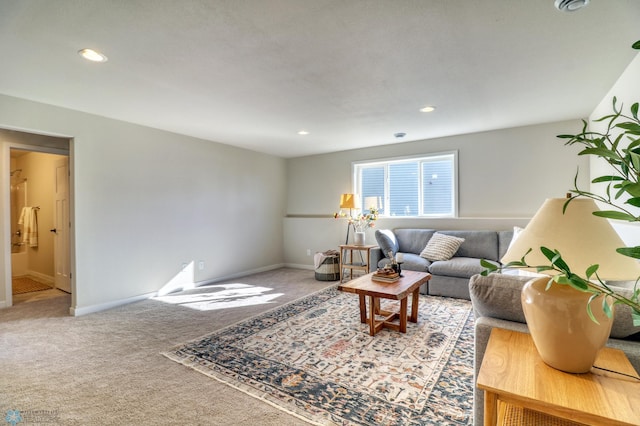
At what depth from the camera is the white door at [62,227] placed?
468 centimetres

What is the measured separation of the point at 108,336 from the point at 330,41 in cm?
326

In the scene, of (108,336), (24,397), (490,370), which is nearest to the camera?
(490,370)

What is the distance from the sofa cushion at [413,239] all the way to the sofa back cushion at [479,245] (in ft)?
1.54

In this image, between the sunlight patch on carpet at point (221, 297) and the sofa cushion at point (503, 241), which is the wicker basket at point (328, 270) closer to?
the sunlight patch on carpet at point (221, 297)

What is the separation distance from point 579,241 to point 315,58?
6.73ft

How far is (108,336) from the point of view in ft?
9.50

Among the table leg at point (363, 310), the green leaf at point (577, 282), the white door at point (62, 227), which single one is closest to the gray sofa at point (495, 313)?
the green leaf at point (577, 282)

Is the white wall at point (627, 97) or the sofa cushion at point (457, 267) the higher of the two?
the white wall at point (627, 97)

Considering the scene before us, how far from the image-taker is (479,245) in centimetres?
438

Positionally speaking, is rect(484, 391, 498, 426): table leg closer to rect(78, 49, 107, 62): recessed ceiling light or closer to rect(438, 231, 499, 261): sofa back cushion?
rect(78, 49, 107, 62): recessed ceiling light

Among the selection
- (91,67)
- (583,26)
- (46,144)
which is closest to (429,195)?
(583,26)

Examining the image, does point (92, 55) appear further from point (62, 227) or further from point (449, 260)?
point (449, 260)

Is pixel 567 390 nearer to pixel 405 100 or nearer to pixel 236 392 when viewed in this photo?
pixel 236 392

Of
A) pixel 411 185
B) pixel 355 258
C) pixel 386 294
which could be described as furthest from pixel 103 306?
pixel 411 185
